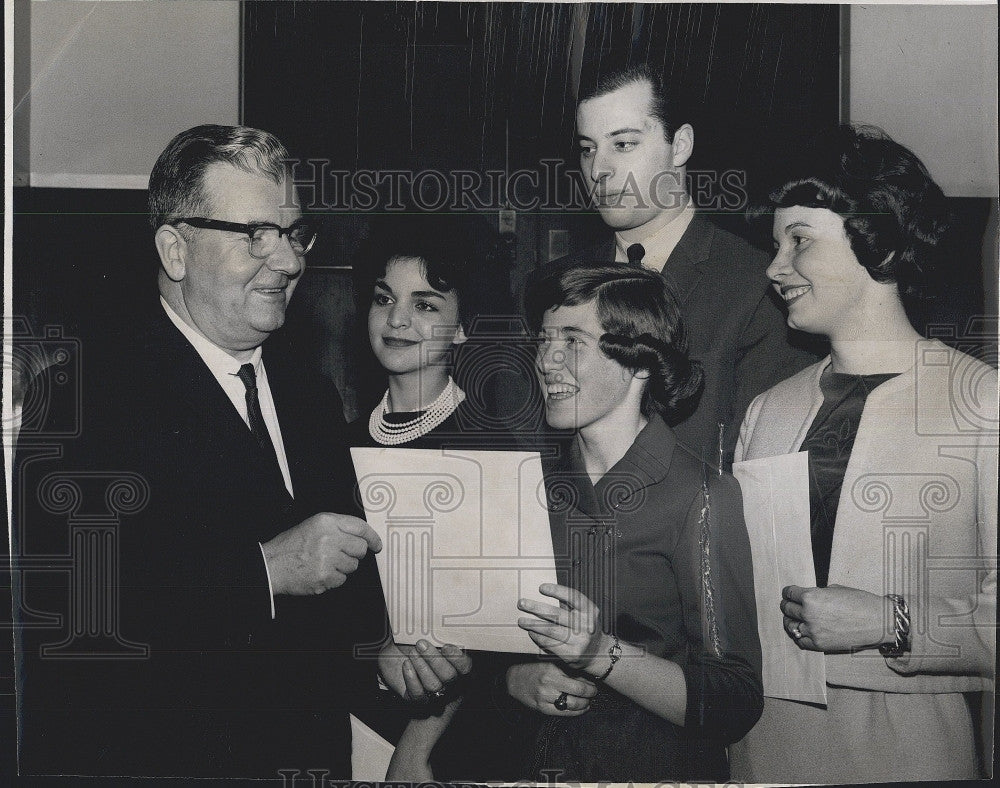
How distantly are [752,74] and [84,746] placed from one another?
2.09m

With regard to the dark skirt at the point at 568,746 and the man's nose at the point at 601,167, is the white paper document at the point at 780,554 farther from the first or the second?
the man's nose at the point at 601,167

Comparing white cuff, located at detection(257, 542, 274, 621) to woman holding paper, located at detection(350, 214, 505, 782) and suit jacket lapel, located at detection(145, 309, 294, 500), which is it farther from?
woman holding paper, located at detection(350, 214, 505, 782)

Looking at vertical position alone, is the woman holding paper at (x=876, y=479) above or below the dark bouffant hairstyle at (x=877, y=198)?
below

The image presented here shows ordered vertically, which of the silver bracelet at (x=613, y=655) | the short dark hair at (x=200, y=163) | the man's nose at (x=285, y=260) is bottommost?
the silver bracelet at (x=613, y=655)

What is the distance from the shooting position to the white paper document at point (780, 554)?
7.23 feet

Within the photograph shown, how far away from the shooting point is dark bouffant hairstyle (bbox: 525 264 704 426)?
7.18ft

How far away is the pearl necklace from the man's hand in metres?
0.19

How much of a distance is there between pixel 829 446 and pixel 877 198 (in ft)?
1.81

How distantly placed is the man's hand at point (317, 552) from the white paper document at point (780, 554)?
0.82 metres

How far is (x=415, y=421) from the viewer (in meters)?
2.21

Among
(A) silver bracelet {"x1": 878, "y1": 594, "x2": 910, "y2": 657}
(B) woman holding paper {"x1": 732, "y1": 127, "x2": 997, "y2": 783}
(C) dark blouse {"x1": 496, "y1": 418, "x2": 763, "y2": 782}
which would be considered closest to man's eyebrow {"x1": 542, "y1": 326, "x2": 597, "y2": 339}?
(C) dark blouse {"x1": 496, "y1": 418, "x2": 763, "y2": 782}

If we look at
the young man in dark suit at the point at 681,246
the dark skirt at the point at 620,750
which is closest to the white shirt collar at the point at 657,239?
the young man in dark suit at the point at 681,246

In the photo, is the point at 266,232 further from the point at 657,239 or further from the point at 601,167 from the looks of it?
the point at 657,239

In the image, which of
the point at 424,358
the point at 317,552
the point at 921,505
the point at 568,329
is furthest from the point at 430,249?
the point at 921,505
